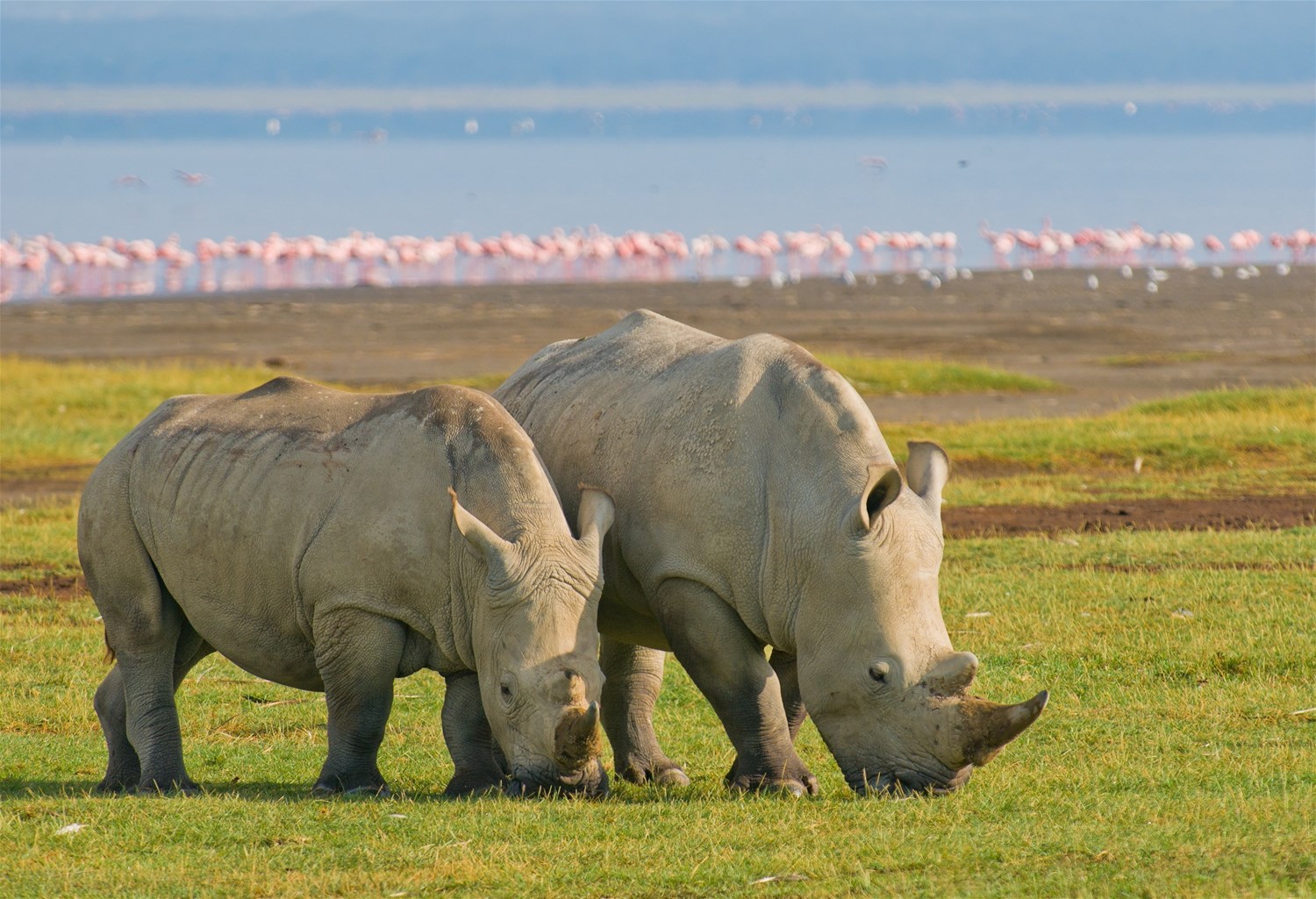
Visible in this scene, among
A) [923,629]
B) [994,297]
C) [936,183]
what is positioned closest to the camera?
[923,629]

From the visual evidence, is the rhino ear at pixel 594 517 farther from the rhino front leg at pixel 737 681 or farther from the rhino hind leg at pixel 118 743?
the rhino hind leg at pixel 118 743

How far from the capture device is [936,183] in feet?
350

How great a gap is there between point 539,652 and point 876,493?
1476 millimetres

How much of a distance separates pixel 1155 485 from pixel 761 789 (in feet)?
33.6

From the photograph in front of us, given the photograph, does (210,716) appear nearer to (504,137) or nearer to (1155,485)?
(1155,485)

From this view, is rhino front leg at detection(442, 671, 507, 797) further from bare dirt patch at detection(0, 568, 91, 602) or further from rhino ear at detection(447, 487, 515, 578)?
bare dirt patch at detection(0, 568, 91, 602)

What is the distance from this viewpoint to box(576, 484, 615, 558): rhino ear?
25.8ft

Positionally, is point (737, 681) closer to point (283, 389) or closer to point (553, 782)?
point (553, 782)

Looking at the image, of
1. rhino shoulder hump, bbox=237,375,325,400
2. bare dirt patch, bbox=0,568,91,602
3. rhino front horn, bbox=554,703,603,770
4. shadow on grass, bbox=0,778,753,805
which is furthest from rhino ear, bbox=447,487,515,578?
bare dirt patch, bbox=0,568,91,602

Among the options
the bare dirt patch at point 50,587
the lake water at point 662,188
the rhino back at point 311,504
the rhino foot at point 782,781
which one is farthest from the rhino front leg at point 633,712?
the lake water at point 662,188

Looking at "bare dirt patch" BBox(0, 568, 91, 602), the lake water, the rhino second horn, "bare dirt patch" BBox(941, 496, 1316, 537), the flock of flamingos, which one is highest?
the rhino second horn

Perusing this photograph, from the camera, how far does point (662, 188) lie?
329 ft

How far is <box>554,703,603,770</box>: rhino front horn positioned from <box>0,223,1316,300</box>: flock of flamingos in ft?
142

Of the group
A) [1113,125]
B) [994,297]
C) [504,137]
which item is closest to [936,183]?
[994,297]
